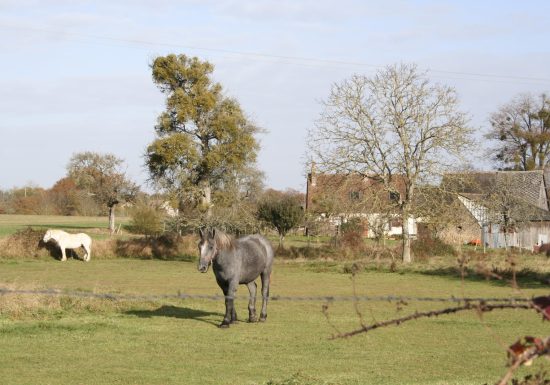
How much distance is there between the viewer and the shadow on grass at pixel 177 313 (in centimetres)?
1744

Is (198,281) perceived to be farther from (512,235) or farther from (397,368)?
(512,235)

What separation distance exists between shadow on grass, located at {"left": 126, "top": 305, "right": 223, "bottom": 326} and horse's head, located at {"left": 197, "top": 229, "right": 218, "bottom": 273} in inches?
52.0

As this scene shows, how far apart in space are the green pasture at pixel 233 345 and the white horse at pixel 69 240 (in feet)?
68.3

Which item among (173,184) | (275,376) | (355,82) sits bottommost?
(275,376)

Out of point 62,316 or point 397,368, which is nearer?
point 397,368

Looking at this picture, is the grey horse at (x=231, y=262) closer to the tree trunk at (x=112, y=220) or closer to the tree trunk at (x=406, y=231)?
the tree trunk at (x=406, y=231)

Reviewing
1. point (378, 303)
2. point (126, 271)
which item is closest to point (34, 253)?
point (126, 271)

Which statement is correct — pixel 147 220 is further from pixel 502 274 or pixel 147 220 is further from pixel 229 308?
pixel 229 308

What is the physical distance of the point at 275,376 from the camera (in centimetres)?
1071

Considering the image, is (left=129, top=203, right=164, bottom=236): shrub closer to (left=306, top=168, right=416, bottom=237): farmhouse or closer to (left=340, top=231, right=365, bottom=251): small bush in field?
(left=340, top=231, right=365, bottom=251): small bush in field

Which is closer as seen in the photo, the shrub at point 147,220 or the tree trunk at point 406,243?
the tree trunk at point 406,243

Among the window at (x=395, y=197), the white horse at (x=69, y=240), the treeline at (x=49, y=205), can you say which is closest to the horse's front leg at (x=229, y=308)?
the window at (x=395, y=197)

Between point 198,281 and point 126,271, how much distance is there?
5894 mm

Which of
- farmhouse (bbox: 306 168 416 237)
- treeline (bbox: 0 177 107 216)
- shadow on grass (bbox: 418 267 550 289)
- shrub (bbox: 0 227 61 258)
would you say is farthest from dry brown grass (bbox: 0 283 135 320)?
treeline (bbox: 0 177 107 216)
